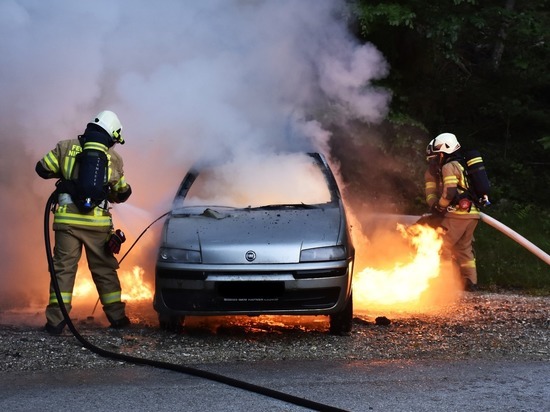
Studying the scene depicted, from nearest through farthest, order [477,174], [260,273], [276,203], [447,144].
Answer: [260,273] → [276,203] → [477,174] → [447,144]

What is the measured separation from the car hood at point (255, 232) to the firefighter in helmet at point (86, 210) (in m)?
0.65

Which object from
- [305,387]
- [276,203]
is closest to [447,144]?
[276,203]

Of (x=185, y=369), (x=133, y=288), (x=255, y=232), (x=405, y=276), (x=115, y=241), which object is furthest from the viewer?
(x=405, y=276)

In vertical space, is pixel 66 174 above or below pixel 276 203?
above

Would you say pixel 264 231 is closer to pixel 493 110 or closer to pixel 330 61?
pixel 330 61

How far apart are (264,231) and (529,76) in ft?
30.3

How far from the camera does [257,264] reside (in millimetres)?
6320

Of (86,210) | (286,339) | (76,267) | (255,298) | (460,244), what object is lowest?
(286,339)

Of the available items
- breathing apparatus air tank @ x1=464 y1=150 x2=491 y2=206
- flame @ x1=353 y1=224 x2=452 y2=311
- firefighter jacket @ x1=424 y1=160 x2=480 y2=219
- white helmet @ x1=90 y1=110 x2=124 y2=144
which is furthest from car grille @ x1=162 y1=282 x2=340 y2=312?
breathing apparatus air tank @ x1=464 y1=150 x2=491 y2=206

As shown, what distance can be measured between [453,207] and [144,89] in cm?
377

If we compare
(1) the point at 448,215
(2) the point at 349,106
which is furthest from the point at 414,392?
(2) the point at 349,106

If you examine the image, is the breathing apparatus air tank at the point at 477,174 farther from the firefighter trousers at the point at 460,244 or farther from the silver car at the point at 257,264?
the silver car at the point at 257,264

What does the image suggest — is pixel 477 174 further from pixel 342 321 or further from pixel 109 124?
pixel 109 124

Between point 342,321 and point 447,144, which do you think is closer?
point 342,321
